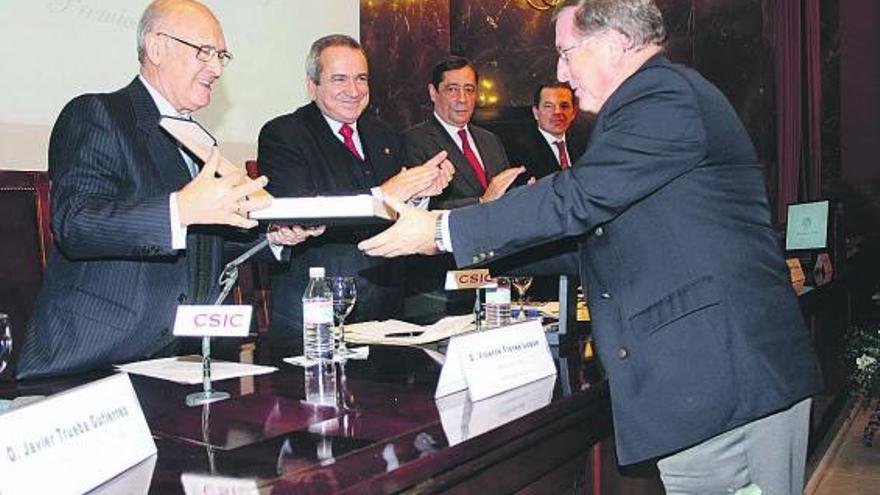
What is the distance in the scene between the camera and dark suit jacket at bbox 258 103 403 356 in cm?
284

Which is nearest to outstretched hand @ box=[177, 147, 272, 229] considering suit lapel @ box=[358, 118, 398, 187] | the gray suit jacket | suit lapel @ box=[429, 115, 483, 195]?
the gray suit jacket

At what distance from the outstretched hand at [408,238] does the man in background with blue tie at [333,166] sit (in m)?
0.89

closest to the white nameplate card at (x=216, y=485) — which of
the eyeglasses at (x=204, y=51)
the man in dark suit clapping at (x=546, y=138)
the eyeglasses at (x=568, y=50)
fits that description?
the eyeglasses at (x=568, y=50)

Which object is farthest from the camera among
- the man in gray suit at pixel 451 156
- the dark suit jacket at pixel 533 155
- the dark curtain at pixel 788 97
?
the dark curtain at pixel 788 97

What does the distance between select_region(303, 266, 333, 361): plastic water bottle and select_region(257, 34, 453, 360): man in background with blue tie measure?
676 mm

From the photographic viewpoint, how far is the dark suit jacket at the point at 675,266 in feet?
5.23

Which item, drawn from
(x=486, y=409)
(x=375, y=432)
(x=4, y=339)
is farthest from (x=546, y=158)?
(x=4, y=339)

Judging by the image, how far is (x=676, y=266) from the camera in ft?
5.28

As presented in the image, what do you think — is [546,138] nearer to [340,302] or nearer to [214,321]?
[340,302]

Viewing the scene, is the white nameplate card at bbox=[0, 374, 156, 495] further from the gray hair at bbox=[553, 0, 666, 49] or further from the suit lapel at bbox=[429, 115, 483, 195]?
the suit lapel at bbox=[429, 115, 483, 195]

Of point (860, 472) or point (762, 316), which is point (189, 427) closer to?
point (762, 316)

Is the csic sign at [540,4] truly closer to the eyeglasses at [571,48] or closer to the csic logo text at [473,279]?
the csic logo text at [473,279]

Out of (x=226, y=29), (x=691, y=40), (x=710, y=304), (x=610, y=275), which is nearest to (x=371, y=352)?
(x=610, y=275)

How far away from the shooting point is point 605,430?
1841mm
